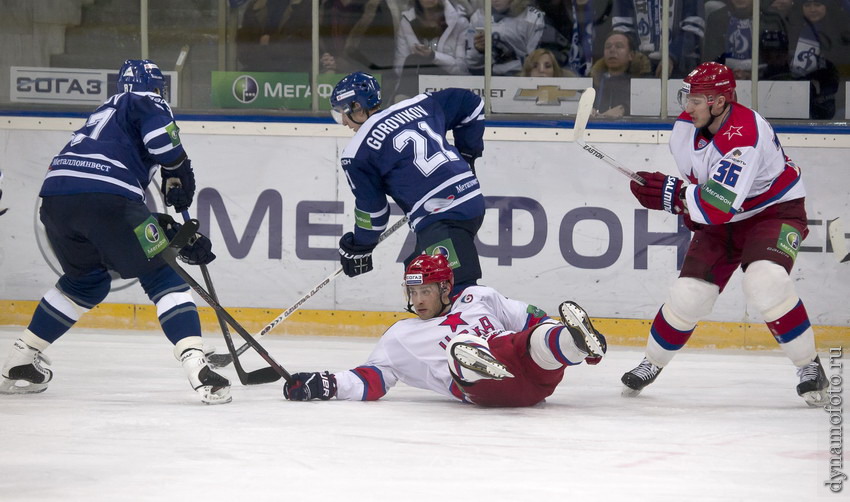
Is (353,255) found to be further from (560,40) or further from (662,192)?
(560,40)

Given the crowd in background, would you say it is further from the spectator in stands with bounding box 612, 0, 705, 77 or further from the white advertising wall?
the white advertising wall

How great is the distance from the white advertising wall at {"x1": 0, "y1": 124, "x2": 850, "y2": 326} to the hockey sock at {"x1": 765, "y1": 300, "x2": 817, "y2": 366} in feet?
5.09

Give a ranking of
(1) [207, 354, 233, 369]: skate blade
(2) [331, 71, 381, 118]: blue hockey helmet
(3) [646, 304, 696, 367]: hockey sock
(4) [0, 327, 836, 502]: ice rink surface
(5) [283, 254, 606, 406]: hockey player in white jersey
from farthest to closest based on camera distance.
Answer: (1) [207, 354, 233, 369]: skate blade
(2) [331, 71, 381, 118]: blue hockey helmet
(3) [646, 304, 696, 367]: hockey sock
(5) [283, 254, 606, 406]: hockey player in white jersey
(4) [0, 327, 836, 502]: ice rink surface

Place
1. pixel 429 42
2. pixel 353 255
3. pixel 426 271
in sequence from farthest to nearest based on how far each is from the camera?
1. pixel 429 42
2. pixel 353 255
3. pixel 426 271

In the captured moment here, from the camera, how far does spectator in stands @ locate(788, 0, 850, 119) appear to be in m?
5.54

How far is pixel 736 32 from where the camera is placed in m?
5.61

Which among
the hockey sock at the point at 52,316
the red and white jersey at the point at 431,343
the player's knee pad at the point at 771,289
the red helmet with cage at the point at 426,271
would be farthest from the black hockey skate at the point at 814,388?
the hockey sock at the point at 52,316

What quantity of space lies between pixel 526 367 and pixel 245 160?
2.68m

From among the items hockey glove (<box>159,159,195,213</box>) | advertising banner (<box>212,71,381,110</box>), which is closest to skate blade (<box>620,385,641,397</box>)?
hockey glove (<box>159,159,195,213</box>)

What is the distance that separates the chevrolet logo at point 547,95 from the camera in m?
5.69

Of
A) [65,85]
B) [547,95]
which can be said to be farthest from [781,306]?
[65,85]

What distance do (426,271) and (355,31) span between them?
2.53 metres

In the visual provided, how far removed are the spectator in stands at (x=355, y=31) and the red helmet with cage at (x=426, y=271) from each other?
2.41 m

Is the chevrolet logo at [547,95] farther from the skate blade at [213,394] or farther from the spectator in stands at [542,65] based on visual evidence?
the skate blade at [213,394]
